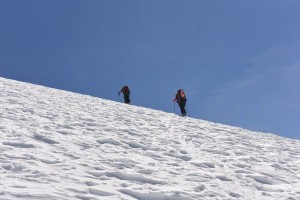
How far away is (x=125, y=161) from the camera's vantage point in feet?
25.8

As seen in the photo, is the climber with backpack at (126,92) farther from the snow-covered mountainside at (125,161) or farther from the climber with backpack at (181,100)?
the snow-covered mountainside at (125,161)

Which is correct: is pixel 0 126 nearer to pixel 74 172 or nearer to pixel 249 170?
pixel 74 172

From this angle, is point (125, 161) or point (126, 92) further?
point (126, 92)

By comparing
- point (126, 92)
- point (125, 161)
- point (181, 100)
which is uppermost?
point (126, 92)

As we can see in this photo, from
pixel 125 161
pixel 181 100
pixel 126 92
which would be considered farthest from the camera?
pixel 126 92

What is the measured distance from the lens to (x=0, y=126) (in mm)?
8781

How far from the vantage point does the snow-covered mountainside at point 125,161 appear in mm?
5961

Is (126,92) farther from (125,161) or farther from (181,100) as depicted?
(125,161)

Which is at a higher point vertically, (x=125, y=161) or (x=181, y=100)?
(x=181, y=100)

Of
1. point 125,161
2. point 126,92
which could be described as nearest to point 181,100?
point 126,92

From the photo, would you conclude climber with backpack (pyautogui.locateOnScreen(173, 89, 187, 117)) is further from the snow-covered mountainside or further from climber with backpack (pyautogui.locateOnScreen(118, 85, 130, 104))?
the snow-covered mountainside

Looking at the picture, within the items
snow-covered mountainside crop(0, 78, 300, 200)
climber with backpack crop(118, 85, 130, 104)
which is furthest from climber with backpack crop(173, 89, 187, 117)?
snow-covered mountainside crop(0, 78, 300, 200)

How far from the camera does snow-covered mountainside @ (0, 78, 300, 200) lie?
5961 millimetres

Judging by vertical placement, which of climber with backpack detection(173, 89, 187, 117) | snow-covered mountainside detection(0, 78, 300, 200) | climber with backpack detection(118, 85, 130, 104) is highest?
climber with backpack detection(118, 85, 130, 104)
